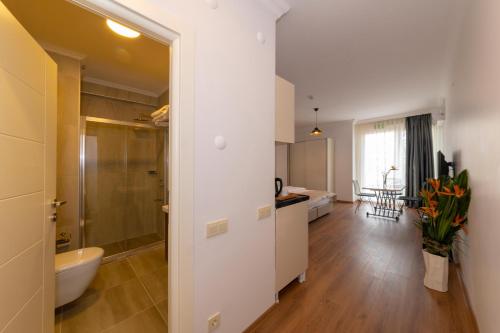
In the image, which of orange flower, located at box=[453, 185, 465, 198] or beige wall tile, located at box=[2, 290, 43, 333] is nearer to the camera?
beige wall tile, located at box=[2, 290, 43, 333]

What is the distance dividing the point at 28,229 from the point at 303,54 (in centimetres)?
314

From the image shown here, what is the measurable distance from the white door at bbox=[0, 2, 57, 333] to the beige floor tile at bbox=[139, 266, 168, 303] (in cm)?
77

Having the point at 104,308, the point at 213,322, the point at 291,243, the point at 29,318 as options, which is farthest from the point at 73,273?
the point at 291,243

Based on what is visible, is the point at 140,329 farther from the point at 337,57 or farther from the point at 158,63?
the point at 337,57

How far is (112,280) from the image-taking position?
2.10m

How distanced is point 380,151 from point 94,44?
7.16 m

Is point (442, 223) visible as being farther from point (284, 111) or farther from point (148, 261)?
point (148, 261)

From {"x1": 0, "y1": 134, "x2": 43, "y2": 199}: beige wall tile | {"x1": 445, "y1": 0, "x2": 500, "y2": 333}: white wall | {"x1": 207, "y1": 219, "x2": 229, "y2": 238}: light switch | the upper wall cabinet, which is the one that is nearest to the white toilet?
{"x1": 0, "y1": 134, "x2": 43, "y2": 199}: beige wall tile

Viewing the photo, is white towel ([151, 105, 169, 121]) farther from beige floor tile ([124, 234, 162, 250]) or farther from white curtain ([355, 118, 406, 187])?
white curtain ([355, 118, 406, 187])

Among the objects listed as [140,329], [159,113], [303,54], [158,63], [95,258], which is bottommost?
[140,329]

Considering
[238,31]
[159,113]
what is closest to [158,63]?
[159,113]

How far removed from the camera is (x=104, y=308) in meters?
1.71

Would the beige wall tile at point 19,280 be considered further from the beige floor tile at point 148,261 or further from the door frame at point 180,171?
the beige floor tile at point 148,261

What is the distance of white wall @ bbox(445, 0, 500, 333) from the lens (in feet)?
3.52
